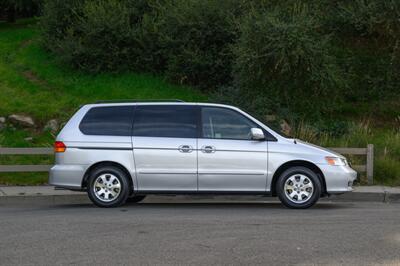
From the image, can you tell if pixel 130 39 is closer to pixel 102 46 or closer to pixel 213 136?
pixel 102 46

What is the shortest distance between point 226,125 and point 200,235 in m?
3.13

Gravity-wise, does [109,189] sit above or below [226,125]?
below

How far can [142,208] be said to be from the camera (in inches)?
435

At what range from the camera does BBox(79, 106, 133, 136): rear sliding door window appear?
36.7 feet

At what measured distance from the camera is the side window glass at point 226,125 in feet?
36.0

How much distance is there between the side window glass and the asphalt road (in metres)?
1.22

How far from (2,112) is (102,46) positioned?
498 cm

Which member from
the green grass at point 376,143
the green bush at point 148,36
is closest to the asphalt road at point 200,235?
the green grass at point 376,143

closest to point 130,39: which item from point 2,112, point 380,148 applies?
point 2,112

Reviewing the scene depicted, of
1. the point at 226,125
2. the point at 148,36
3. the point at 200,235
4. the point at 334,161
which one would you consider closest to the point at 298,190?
the point at 334,161

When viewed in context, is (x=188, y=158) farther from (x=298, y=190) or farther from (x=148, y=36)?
(x=148, y=36)

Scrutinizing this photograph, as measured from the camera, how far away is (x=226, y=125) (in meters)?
11.0

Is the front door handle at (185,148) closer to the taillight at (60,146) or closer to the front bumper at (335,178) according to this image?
the taillight at (60,146)

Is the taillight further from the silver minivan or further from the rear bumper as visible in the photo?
the rear bumper
